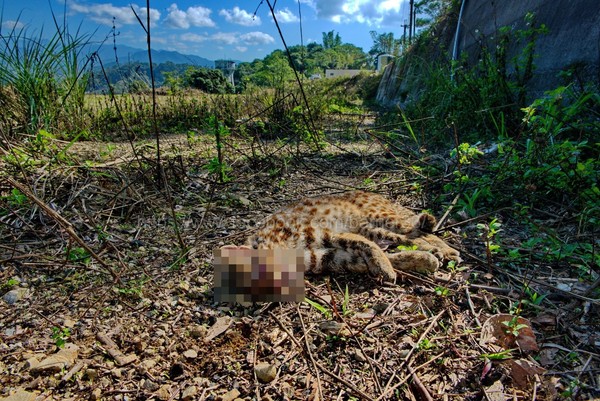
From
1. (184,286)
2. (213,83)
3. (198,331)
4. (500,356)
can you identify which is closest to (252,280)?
(198,331)

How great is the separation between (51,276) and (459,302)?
294cm

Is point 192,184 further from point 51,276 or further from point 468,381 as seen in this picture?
A: point 468,381

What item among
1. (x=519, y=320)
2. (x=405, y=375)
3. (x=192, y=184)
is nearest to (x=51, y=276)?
(x=192, y=184)

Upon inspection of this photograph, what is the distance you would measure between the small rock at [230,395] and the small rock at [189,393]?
0.44ft

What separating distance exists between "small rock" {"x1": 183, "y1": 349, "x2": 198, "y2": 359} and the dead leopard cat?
3.49 feet

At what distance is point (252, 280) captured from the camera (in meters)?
2.44

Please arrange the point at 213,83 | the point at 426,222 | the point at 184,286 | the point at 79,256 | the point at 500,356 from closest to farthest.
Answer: the point at 500,356 → the point at 184,286 → the point at 79,256 → the point at 426,222 → the point at 213,83

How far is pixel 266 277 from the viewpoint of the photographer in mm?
2455

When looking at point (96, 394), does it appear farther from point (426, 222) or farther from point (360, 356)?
point (426, 222)

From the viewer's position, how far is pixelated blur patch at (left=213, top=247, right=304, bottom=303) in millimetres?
2436

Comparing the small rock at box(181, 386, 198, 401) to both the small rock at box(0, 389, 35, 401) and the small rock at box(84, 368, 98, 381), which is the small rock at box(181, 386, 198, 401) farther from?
the small rock at box(0, 389, 35, 401)

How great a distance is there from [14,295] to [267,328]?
1.78m

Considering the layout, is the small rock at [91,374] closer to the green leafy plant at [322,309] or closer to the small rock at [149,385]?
the small rock at [149,385]

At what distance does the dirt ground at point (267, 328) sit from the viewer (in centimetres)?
181
